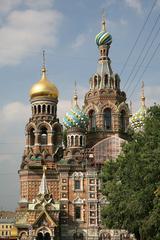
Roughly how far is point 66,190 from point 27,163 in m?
4.39

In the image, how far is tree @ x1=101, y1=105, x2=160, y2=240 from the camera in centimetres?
1934

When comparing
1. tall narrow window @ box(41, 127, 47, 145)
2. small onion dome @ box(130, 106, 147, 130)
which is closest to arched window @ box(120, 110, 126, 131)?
small onion dome @ box(130, 106, 147, 130)

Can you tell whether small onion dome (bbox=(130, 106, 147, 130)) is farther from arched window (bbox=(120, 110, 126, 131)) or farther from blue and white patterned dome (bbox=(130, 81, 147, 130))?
arched window (bbox=(120, 110, 126, 131))

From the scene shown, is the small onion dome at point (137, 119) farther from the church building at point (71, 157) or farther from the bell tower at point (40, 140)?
the bell tower at point (40, 140)

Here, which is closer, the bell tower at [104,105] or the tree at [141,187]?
the tree at [141,187]

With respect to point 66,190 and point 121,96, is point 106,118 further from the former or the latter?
point 66,190

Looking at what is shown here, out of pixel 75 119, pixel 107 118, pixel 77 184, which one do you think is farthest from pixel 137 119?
pixel 77 184

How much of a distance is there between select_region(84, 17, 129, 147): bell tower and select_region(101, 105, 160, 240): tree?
1874cm

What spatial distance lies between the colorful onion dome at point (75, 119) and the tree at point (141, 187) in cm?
1751

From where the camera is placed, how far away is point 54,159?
4247 centimetres

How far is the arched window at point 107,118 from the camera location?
45344mm

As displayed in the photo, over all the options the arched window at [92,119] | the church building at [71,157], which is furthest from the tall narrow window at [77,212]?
the arched window at [92,119]

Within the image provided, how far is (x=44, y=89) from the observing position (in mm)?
43750

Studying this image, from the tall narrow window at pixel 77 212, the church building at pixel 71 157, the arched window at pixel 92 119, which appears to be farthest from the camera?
the arched window at pixel 92 119
